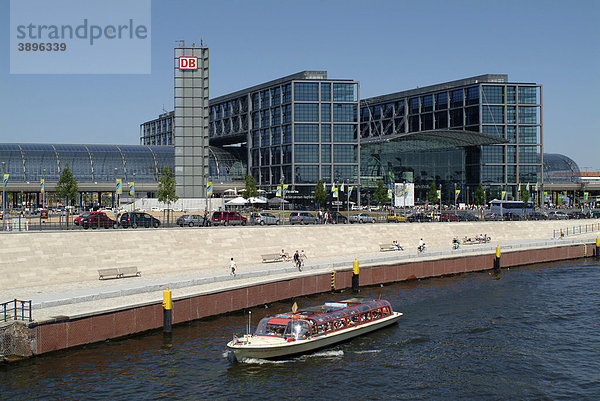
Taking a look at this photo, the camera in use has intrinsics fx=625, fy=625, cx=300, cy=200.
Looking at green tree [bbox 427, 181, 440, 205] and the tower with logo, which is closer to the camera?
the tower with logo

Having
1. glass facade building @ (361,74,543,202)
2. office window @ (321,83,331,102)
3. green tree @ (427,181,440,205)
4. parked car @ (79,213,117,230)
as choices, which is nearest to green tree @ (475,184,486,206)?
glass facade building @ (361,74,543,202)

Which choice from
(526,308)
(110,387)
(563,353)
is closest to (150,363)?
(110,387)

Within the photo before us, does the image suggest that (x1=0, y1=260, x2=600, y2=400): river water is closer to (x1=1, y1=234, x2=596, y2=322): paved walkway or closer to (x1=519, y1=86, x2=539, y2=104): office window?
(x1=1, y1=234, x2=596, y2=322): paved walkway

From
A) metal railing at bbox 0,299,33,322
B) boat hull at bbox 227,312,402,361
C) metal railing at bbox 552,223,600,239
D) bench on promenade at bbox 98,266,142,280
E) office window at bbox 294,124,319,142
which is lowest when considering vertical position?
boat hull at bbox 227,312,402,361

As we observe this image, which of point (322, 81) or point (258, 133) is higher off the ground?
point (322, 81)

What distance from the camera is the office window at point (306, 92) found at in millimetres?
138250

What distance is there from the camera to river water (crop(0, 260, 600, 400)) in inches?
1119

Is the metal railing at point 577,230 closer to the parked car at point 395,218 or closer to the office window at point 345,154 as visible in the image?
the parked car at point 395,218

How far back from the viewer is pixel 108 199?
Answer: 17862 cm

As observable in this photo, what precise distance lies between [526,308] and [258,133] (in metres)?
115

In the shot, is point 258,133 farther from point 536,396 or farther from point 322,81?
point 536,396

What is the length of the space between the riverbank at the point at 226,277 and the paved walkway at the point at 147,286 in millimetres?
64

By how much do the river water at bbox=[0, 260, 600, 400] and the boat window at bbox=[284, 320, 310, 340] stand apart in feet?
4.03

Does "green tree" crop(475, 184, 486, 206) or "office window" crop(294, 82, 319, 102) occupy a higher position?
"office window" crop(294, 82, 319, 102)
